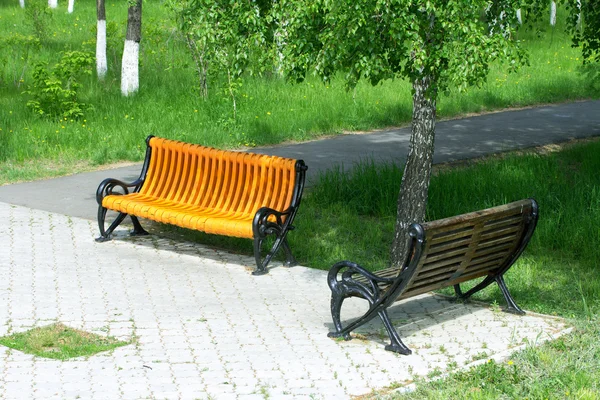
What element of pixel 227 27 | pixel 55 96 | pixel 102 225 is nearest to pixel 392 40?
pixel 227 27

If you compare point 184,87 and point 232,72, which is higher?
point 232,72

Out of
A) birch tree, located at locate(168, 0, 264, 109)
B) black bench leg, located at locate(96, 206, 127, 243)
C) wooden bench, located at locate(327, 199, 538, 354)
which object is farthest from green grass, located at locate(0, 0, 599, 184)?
wooden bench, located at locate(327, 199, 538, 354)

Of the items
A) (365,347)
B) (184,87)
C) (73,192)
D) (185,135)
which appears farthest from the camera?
(184,87)

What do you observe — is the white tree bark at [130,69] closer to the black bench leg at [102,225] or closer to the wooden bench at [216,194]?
the wooden bench at [216,194]

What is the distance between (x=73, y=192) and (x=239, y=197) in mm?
3076

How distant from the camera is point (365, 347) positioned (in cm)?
609

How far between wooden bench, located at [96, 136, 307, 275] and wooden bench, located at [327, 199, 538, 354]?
164 centimetres

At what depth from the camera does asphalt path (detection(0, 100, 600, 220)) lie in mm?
10680

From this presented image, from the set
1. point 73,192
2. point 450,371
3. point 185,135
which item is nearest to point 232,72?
point 450,371

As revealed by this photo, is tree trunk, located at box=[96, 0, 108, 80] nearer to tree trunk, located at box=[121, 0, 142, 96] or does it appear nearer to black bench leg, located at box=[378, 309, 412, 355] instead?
tree trunk, located at box=[121, 0, 142, 96]

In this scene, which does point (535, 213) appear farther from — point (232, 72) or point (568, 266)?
point (232, 72)

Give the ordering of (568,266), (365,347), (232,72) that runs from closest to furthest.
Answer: (365,347) < (232,72) < (568,266)

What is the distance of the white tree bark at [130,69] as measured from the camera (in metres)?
16.4

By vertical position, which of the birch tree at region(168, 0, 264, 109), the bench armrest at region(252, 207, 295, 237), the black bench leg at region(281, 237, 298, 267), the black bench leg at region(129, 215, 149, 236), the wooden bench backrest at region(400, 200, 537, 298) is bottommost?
the black bench leg at region(129, 215, 149, 236)
